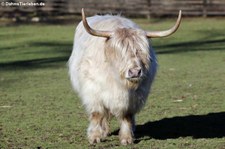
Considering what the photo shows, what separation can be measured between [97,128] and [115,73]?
35.3 inches

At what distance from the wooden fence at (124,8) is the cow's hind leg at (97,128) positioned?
26213mm

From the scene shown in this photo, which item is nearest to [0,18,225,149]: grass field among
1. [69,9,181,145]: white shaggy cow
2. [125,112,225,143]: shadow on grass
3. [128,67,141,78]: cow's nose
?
[125,112,225,143]: shadow on grass

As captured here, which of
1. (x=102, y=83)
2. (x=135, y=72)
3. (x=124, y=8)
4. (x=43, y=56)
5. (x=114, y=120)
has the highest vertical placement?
(x=135, y=72)

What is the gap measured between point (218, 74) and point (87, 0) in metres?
22.4

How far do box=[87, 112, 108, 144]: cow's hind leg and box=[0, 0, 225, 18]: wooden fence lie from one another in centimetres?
2621

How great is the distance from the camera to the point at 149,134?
9.64 meters

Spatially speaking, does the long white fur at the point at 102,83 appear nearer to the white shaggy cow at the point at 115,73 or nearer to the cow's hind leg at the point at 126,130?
the white shaggy cow at the point at 115,73

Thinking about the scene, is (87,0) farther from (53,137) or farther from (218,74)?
(53,137)

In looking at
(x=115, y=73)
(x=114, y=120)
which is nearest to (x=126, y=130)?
(x=115, y=73)

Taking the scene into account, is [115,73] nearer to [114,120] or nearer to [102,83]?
[102,83]

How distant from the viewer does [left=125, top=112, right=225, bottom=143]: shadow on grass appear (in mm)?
9492

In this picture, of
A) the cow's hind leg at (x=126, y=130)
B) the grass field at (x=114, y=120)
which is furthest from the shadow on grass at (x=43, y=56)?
the cow's hind leg at (x=126, y=130)

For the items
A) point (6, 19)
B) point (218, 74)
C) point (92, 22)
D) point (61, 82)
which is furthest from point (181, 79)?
point (6, 19)

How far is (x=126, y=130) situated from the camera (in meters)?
9.04
